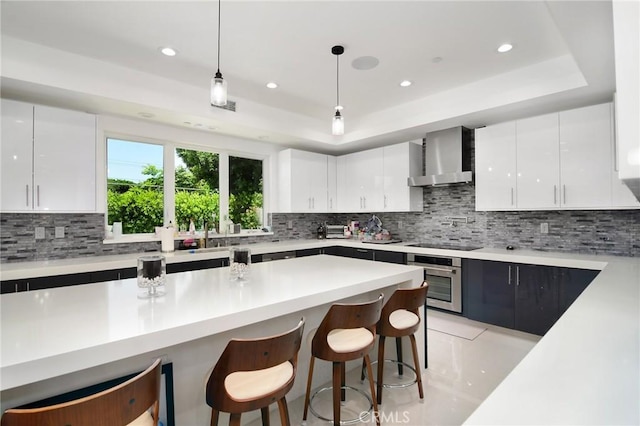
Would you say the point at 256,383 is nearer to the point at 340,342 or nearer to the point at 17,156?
the point at 340,342

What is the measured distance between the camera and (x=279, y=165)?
16.2 feet

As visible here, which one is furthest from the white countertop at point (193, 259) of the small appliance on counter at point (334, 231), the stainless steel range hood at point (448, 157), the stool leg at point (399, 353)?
the stool leg at point (399, 353)

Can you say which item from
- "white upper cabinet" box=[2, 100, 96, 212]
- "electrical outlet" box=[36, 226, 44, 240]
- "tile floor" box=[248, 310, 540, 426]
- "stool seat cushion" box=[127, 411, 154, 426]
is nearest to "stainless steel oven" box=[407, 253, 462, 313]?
"tile floor" box=[248, 310, 540, 426]

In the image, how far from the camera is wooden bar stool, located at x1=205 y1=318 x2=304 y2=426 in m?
1.26

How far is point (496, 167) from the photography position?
3.61m

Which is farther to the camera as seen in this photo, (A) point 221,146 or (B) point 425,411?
(A) point 221,146

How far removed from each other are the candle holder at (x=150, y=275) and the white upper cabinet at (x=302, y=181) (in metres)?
3.10

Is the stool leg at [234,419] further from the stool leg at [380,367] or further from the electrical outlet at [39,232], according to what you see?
the electrical outlet at [39,232]

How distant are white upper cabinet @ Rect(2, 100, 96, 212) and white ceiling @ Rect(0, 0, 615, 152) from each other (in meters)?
0.18

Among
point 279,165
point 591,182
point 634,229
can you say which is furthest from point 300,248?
point 634,229

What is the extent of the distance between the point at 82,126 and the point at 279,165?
2.50 metres

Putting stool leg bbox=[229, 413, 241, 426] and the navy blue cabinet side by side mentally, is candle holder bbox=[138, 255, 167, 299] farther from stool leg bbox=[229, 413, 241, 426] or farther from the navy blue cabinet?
the navy blue cabinet

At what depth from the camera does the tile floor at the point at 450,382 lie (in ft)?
6.60

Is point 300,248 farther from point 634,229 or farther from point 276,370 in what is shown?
point 634,229
